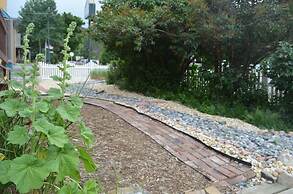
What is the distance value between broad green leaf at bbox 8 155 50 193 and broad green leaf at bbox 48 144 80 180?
2.9 inches

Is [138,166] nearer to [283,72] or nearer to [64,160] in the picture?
[64,160]

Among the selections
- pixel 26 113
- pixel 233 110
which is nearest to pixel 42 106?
pixel 26 113

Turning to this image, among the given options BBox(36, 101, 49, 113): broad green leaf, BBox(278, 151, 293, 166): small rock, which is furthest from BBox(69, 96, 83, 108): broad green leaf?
BBox(278, 151, 293, 166): small rock

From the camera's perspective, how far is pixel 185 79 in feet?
33.3

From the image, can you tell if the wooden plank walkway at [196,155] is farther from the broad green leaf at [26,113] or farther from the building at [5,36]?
the broad green leaf at [26,113]

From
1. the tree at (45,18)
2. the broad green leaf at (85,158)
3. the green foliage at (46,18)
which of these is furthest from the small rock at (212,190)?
the tree at (45,18)

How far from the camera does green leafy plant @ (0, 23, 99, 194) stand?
160 cm

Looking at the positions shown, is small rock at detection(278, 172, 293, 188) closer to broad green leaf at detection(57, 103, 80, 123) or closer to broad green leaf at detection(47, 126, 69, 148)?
broad green leaf at detection(57, 103, 80, 123)

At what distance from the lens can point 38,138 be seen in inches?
70.2

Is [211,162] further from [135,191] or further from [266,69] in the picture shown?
[266,69]

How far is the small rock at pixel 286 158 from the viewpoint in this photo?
4.19 metres

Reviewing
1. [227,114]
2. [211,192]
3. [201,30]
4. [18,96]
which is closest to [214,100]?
[227,114]

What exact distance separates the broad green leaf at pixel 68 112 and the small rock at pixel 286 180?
2468 millimetres

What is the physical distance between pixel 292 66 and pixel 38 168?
649cm
